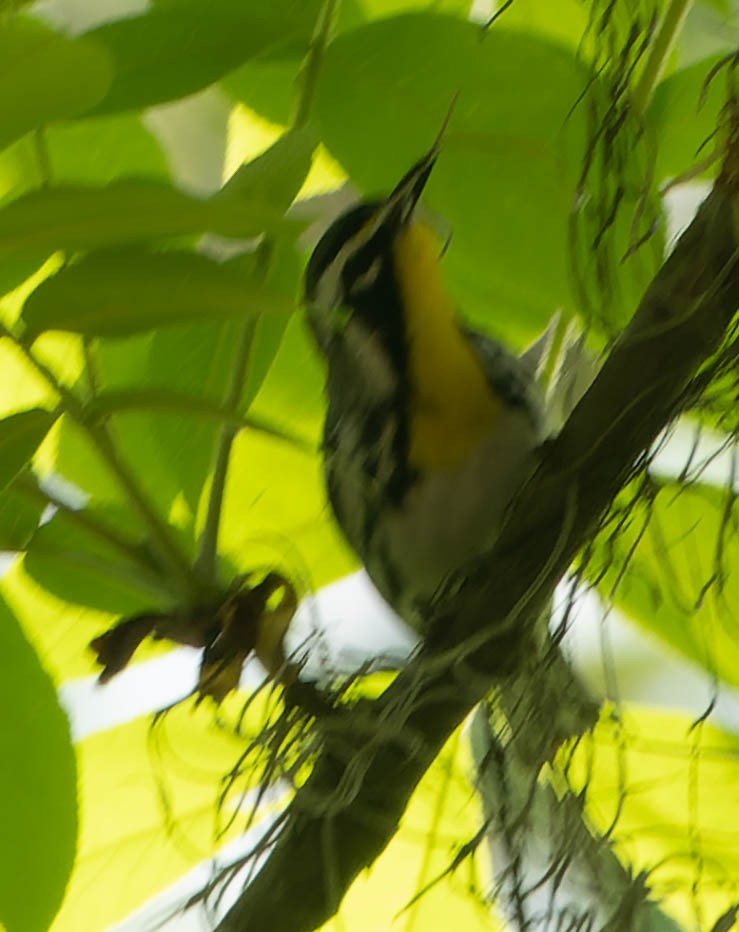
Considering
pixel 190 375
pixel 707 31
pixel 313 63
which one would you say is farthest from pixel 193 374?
pixel 707 31

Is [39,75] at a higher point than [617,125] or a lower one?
lower

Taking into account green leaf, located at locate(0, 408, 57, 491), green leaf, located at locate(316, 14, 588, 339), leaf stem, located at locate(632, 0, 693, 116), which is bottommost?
green leaf, located at locate(0, 408, 57, 491)

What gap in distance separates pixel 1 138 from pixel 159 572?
14 centimetres

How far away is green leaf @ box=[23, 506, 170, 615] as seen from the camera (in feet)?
1.08

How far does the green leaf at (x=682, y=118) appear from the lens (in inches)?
13.9

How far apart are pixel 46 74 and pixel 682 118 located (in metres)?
0.22

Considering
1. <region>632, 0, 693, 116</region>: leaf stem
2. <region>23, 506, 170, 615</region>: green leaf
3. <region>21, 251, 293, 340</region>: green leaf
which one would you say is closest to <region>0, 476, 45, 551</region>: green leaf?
<region>23, 506, 170, 615</region>: green leaf

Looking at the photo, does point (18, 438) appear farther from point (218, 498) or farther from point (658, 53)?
point (658, 53)

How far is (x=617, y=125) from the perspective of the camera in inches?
12.6

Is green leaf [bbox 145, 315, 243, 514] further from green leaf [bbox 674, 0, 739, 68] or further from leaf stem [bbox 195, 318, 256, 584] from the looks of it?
green leaf [bbox 674, 0, 739, 68]

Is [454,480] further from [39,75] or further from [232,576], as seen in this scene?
[39,75]

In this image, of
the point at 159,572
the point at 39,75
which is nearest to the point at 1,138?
the point at 39,75

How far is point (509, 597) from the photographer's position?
0.29 metres

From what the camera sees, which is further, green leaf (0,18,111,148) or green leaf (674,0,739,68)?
green leaf (674,0,739,68)
